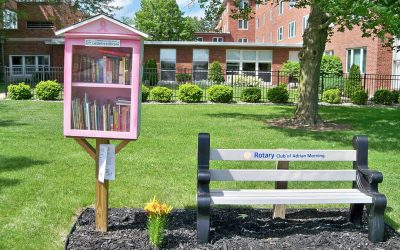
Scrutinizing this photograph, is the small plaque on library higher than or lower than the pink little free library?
higher

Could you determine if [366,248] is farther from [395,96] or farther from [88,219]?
[395,96]

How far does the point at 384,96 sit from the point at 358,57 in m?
6.43

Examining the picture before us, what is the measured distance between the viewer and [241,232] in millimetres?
4766

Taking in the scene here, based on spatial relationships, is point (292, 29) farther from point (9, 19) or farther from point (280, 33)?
point (9, 19)

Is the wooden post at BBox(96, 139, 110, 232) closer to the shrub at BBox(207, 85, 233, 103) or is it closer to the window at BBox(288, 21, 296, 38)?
the shrub at BBox(207, 85, 233, 103)

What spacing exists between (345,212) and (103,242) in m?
2.81

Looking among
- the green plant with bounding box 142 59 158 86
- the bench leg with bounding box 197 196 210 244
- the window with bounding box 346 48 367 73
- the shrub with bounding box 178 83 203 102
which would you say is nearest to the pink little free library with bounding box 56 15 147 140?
the bench leg with bounding box 197 196 210 244

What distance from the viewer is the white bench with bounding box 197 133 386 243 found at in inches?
174

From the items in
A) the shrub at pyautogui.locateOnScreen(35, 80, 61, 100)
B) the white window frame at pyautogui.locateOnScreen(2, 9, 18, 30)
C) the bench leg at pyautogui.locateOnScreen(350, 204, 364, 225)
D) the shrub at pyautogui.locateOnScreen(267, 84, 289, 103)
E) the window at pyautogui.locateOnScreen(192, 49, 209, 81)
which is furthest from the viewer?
the white window frame at pyautogui.locateOnScreen(2, 9, 18, 30)

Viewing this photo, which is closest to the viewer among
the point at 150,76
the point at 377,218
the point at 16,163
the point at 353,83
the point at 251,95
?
the point at 377,218

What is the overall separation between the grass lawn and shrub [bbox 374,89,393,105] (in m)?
4.99

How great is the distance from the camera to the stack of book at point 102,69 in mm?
4582

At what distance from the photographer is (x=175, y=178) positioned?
6.95m

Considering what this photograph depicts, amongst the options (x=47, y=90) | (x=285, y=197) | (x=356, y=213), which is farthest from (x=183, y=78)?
(x=285, y=197)
